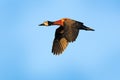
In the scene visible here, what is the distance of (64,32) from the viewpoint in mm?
78250

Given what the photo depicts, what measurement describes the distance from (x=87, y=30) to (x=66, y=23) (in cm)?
174

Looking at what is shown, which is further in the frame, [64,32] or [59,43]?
[59,43]

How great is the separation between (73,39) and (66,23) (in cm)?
121

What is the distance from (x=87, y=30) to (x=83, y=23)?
2.18 feet

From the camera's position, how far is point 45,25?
8025cm

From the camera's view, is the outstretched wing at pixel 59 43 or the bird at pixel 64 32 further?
the outstretched wing at pixel 59 43

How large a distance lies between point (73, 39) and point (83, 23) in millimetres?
1667

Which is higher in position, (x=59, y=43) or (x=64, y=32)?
(x=64, y=32)

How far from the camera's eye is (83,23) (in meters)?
78.9

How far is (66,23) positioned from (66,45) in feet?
6.33

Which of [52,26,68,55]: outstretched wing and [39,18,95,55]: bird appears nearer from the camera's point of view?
[39,18,95,55]: bird

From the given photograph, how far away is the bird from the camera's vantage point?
256 feet

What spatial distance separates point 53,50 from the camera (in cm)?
7988

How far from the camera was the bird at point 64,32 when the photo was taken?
78.0m
